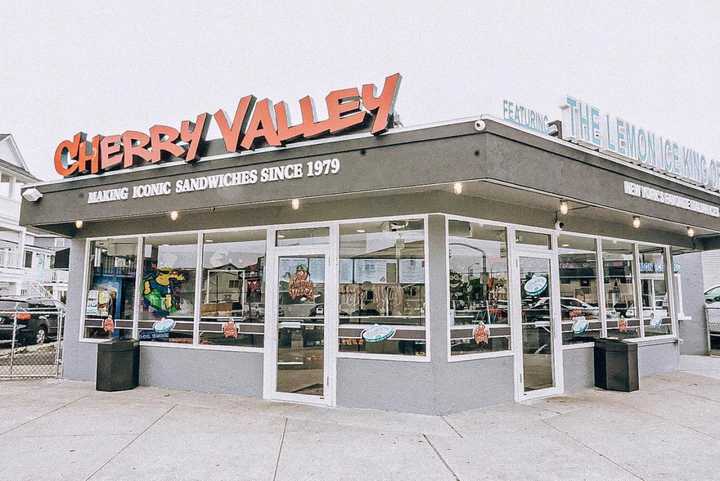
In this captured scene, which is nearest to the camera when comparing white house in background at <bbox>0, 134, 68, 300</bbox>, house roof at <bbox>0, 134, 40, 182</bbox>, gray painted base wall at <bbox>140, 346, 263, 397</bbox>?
gray painted base wall at <bbox>140, 346, 263, 397</bbox>

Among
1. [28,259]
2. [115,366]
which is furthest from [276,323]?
[28,259]

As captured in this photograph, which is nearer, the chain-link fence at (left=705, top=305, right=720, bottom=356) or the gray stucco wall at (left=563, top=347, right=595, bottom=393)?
the gray stucco wall at (left=563, top=347, right=595, bottom=393)

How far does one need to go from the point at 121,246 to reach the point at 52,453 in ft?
16.4

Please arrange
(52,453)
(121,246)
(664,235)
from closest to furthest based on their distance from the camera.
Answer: (52,453) < (121,246) < (664,235)

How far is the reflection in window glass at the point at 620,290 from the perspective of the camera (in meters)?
9.41

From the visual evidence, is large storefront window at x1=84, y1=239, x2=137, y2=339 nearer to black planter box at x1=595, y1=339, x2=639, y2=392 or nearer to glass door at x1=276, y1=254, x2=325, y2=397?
glass door at x1=276, y1=254, x2=325, y2=397

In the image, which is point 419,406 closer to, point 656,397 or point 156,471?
point 156,471

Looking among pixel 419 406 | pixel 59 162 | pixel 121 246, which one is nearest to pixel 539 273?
pixel 419 406

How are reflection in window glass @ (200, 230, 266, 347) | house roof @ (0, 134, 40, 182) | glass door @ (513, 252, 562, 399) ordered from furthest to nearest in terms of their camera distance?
1. house roof @ (0, 134, 40, 182)
2. reflection in window glass @ (200, 230, 266, 347)
3. glass door @ (513, 252, 562, 399)

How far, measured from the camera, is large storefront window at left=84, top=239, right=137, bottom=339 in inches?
361

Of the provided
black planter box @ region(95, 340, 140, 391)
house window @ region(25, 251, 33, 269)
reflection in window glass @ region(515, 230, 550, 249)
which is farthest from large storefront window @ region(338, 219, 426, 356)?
house window @ region(25, 251, 33, 269)

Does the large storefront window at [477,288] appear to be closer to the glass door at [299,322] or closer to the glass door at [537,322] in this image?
the glass door at [537,322]

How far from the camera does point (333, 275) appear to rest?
7379 mm

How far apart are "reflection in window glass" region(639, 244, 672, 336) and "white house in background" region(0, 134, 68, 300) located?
74.9 ft
